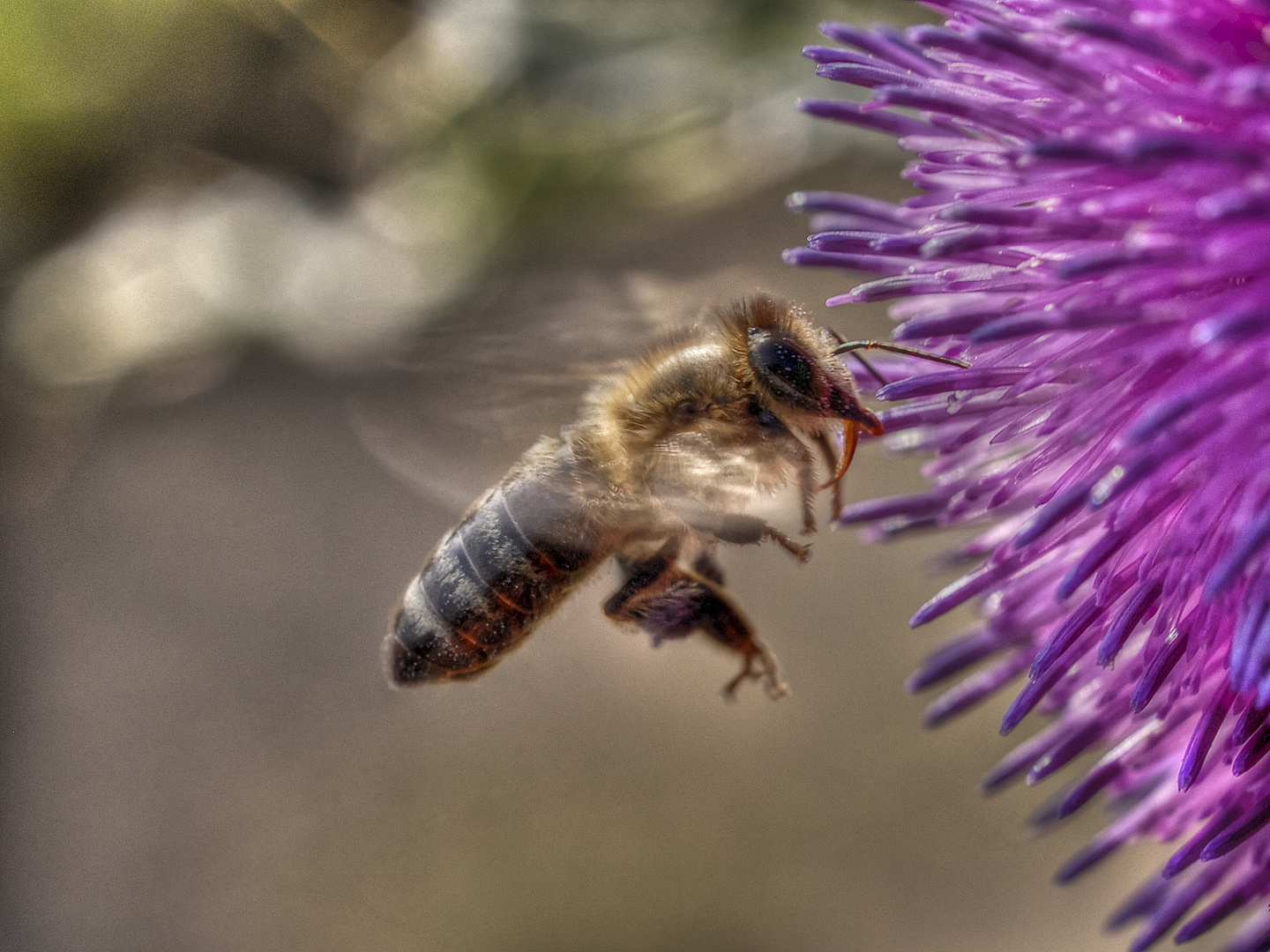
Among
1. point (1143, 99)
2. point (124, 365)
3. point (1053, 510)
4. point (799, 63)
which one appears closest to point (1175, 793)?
point (1053, 510)

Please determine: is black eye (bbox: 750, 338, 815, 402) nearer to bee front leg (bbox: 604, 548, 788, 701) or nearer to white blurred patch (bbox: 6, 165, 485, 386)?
bee front leg (bbox: 604, 548, 788, 701)

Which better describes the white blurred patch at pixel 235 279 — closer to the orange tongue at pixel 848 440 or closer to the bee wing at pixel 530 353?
the bee wing at pixel 530 353

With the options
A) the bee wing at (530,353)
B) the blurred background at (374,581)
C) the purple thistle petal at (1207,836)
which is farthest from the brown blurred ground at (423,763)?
the purple thistle petal at (1207,836)

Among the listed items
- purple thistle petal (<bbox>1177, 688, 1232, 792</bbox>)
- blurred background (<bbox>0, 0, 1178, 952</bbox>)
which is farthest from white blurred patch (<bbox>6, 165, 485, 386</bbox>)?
purple thistle petal (<bbox>1177, 688, 1232, 792</bbox>)

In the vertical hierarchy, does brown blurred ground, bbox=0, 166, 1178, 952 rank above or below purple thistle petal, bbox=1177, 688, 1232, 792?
above

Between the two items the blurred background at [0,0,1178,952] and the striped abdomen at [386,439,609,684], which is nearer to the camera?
the striped abdomen at [386,439,609,684]

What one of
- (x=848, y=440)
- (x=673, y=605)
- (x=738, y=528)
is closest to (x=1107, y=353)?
(x=848, y=440)

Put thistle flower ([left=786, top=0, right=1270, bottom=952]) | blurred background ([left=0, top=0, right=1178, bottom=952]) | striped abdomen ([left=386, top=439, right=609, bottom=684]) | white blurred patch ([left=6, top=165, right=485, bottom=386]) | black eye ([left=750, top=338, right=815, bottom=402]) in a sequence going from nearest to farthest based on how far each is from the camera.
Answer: thistle flower ([left=786, top=0, right=1270, bottom=952]) < black eye ([left=750, top=338, right=815, bottom=402]) < striped abdomen ([left=386, top=439, right=609, bottom=684]) < blurred background ([left=0, top=0, right=1178, bottom=952]) < white blurred patch ([left=6, top=165, right=485, bottom=386])
